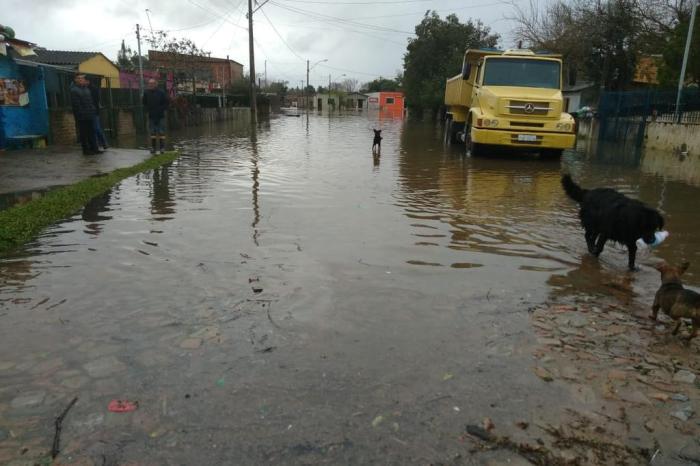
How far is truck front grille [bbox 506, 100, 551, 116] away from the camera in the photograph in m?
13.6

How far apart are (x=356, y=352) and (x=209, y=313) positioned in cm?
127

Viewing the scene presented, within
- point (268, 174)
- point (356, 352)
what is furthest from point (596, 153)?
point (356, 352)

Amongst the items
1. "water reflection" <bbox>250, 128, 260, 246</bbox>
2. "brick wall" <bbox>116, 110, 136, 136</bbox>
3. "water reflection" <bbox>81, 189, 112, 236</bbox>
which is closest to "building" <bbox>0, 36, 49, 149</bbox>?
"brick wall" <bbox>116, 110, 136, 136</bbox>

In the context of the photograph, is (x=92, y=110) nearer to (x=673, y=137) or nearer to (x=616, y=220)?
(x=616, y=220)

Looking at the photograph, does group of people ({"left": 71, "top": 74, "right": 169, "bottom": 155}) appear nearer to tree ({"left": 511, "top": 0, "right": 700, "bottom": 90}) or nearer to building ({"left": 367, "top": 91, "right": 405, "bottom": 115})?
tree ({"left": 511, "top": 0, "right": 700, "bottom": 90})

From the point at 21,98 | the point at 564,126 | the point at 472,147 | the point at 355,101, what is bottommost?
the point at 472,147

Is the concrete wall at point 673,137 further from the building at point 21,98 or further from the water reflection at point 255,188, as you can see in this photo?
the building at point 21,98

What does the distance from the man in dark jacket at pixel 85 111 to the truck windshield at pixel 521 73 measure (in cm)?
1087

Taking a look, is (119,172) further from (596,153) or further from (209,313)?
(596,153)

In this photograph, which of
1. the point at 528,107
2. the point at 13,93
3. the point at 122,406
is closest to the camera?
the point at 122,406

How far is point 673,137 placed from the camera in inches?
741

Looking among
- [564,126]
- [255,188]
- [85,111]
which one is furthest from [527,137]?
[85,111]

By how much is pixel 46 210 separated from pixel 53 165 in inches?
190

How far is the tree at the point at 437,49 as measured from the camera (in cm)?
4322
